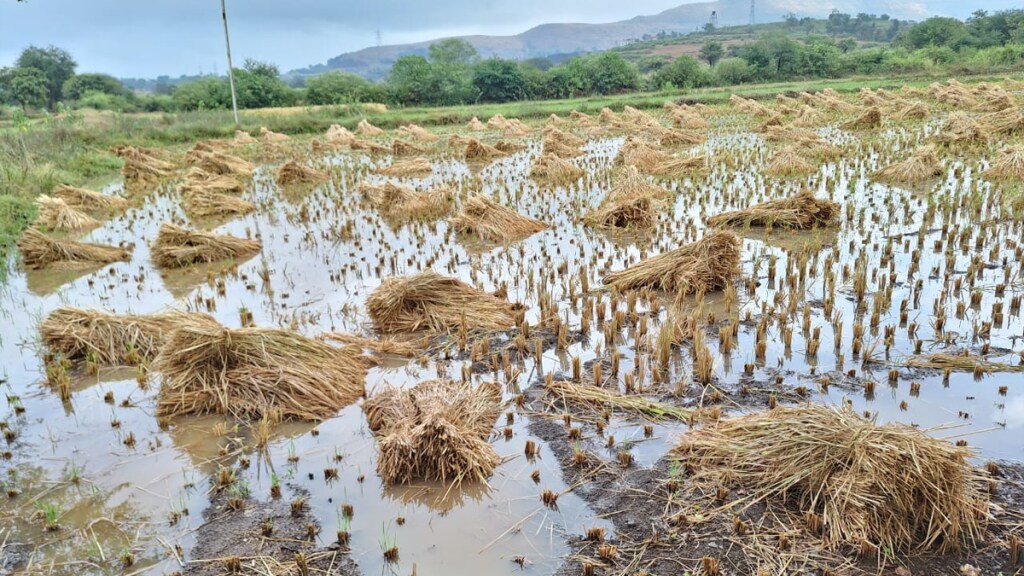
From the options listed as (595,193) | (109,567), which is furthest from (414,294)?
(595,193)

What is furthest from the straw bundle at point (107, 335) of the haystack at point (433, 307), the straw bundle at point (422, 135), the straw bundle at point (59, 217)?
the straw bundle at point (422, 135)

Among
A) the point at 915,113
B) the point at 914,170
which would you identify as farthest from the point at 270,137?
the point at 915,113

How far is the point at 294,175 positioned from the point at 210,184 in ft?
6.86

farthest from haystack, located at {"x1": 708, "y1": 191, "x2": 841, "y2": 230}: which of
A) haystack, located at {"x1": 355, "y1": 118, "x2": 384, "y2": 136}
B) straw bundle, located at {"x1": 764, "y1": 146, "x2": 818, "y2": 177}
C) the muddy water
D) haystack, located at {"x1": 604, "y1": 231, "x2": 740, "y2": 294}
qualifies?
haystack, located at {"x1": 355, "y1": 118, "x2": 384, "y2": 136}

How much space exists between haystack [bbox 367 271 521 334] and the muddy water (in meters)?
0.37

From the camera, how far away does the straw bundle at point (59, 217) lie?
11062mm

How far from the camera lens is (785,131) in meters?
17.6

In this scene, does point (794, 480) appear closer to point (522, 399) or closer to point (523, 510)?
point (523, 510)

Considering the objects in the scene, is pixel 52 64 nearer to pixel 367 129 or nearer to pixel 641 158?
pixel 367 129

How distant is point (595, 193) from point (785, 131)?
854cm

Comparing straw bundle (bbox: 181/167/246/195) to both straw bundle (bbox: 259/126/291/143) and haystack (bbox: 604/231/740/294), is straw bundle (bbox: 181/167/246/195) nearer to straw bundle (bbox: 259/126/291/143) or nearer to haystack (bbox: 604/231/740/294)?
straw bundle (bbox: 259/126/291/143)

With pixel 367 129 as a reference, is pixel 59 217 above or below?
below

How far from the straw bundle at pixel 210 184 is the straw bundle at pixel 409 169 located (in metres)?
3.44

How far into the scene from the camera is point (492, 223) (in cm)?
946
